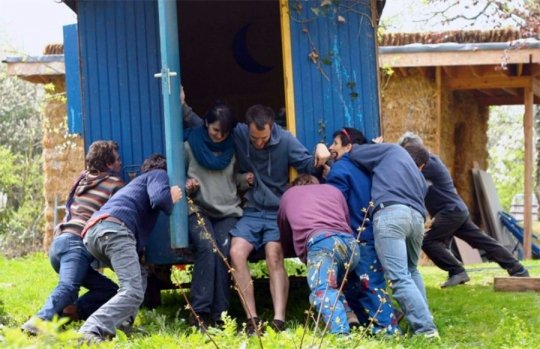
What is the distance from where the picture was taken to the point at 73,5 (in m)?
8.53

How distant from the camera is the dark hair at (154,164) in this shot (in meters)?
7.83

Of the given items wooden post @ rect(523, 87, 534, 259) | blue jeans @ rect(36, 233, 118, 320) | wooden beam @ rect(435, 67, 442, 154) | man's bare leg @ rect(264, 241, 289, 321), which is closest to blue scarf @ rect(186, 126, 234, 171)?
man's bare leg @ rect(264, 241, 289, 321)

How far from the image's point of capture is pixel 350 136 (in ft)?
26.2

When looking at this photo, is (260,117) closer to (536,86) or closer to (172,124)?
(172,124)

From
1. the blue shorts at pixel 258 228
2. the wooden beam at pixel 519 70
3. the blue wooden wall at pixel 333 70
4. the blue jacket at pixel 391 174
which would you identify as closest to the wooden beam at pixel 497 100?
the wooden beam at pixel 519 70

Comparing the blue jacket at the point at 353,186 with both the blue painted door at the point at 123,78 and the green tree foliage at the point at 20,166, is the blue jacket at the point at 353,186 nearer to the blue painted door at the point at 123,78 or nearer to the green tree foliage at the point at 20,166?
the blue painted door at the point at 123,78

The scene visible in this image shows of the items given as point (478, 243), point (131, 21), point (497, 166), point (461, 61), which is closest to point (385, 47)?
point (461, 61)

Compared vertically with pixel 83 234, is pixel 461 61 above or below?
above

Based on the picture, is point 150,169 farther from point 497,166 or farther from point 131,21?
point 497,166

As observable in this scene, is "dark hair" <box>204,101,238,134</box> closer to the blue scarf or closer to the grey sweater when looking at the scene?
the blue scarf

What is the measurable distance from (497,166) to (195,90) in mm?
28195

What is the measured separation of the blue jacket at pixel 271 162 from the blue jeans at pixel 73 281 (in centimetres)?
136

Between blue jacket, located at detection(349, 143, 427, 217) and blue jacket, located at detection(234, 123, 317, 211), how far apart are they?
49 cm

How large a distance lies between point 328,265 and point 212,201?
1.33 metres
